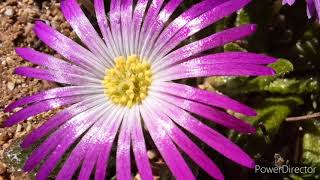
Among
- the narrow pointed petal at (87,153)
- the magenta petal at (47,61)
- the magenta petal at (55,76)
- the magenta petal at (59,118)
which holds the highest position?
the magenta petal at (47,61)

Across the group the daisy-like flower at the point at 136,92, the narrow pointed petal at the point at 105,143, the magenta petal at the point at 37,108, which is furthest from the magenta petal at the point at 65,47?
the narrow pointed petal at the point at 105,143

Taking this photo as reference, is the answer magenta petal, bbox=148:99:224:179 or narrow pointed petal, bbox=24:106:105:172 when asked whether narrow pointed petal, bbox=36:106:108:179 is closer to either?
narrow pointed petal, bbox=24:106:105:172

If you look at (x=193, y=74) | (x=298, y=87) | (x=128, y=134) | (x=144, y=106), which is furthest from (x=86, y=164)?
(x=298, y=87)

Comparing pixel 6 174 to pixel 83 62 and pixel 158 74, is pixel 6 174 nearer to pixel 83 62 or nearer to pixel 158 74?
pixel 83 62

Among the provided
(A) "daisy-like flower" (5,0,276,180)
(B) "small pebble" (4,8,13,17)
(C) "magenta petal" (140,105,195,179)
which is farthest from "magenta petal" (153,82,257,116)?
(B) "small pebble" (4,8,13,17)

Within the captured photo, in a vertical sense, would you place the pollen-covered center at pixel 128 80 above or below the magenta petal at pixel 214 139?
above

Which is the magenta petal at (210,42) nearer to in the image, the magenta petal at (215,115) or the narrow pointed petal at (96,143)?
the magenta petal at (215,115)
